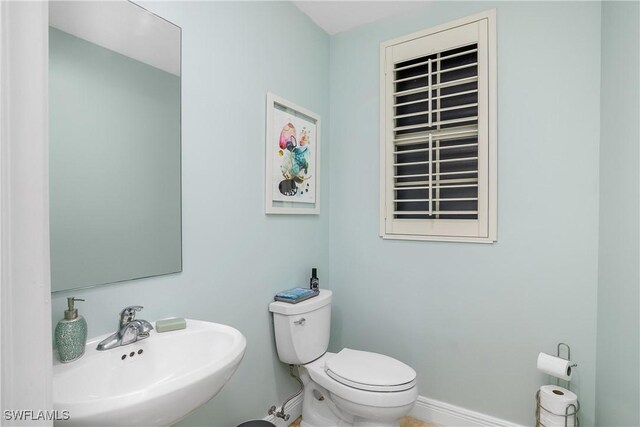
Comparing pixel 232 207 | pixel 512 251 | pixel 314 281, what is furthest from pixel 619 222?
pixel 232 207

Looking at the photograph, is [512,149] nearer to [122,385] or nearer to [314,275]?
[314,275]

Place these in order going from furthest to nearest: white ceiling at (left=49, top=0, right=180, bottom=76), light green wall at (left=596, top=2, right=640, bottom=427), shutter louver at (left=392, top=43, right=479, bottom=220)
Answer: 1. shutter louver at (left=392, top=43, right=479, bottom=220)
2. light green wall at (left=596, top=2, right=640, bottom=427)
3. white ceiling at (left=49, top=0, right=180, bottom=76)

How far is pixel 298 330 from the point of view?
5.93 ft

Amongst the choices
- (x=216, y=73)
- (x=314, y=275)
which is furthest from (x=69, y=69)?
(x=314, y=275)

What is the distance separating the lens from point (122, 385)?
1.06m

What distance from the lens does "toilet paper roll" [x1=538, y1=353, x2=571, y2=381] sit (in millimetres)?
1546

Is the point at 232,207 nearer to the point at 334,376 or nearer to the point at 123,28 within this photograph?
the point at 123,28

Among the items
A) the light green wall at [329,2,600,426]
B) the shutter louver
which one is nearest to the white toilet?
the light green wall at [329,2,600,426]

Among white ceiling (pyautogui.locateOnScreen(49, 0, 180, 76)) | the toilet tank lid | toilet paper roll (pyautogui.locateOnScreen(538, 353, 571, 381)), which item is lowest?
toilet paper roll (pyautogui.locateOnScreen(538, 353, 571, 381))

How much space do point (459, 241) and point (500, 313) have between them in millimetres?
435

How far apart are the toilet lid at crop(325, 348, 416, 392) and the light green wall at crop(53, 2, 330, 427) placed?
0.39 meters

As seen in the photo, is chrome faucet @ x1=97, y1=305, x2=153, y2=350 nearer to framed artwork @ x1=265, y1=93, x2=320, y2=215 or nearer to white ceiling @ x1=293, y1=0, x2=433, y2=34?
framed artwork @ x1=265, y1=93, x2=320, y2=215

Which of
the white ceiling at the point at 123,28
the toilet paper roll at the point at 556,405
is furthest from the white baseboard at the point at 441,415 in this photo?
the white ceiling at the point at 123,28

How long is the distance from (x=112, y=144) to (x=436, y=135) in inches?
64.9
